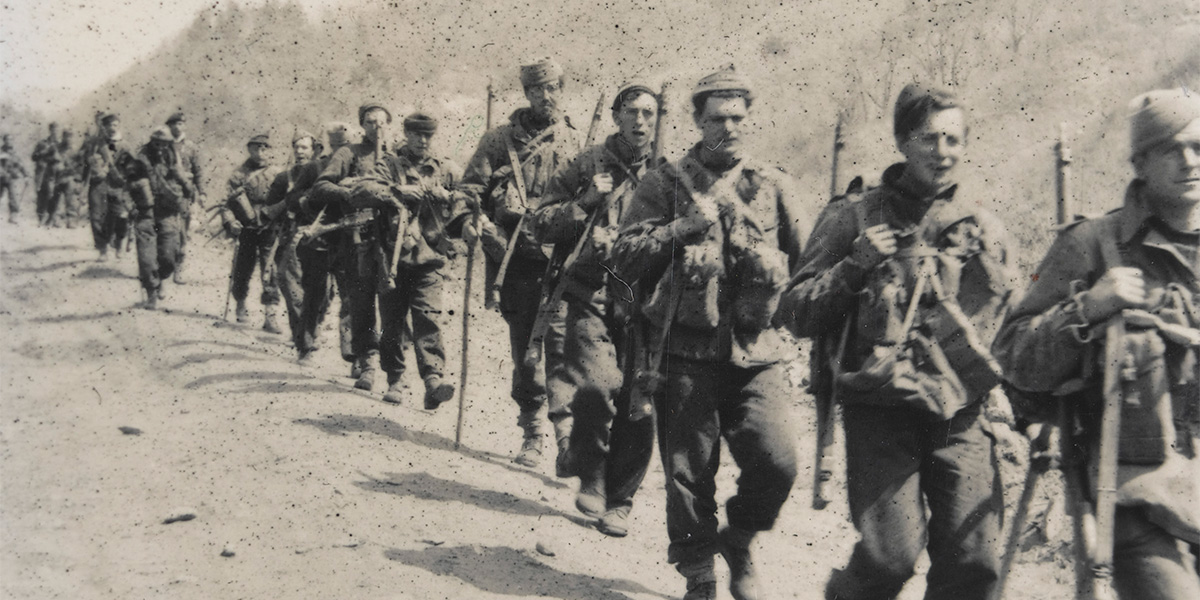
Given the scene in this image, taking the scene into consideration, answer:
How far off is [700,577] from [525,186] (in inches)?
147

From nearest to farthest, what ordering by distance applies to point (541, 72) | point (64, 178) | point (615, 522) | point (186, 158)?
point (615, 522) < point (541, 72) < point (186, 158) < point (64, 178)

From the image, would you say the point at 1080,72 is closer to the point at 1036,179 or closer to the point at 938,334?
the point at 1036,179

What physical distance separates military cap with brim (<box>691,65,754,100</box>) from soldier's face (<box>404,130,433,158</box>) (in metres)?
4.53

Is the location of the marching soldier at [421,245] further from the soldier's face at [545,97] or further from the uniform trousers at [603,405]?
the uniform trousers at [603,405]

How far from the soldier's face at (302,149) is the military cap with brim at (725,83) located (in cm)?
805

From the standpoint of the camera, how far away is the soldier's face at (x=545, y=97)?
818 cm

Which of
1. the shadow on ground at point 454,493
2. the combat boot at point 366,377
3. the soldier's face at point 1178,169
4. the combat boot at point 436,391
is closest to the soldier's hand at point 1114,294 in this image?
the soldier's face at point 1178,169

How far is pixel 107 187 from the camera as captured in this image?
55.7 ft

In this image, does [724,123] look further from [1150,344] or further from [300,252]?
[300,252]

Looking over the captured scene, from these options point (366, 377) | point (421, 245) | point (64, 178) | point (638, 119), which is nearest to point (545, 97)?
point (638, 119)

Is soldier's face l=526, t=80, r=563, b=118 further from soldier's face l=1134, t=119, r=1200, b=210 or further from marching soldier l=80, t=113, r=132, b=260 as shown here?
marching soldier l=80, t=113, r=132, b=260

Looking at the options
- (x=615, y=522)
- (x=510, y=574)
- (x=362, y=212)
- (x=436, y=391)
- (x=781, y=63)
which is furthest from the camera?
(x=781, y=63)

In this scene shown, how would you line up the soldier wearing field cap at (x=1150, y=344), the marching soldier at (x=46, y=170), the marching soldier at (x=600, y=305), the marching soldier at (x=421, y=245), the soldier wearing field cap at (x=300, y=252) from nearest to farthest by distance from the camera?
the soldier wearing field cap at (x=1150, y=344), the marching soldier at (x=600, y=305), the marching soldier at (x=421, y=245), the soldier wearing field cap at (x=300, y=252), the marching soldier at (x=46, y=170)

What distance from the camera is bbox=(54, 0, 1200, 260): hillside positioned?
9516mm
